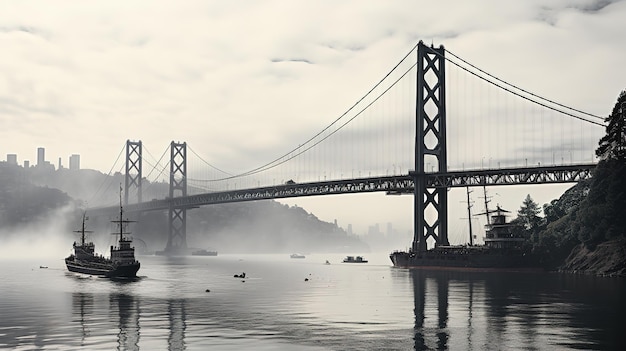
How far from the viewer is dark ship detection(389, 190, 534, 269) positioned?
116m

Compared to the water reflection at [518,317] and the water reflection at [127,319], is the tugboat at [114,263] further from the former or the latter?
the water reflection at [518,317]

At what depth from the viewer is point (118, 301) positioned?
6203 centimetres

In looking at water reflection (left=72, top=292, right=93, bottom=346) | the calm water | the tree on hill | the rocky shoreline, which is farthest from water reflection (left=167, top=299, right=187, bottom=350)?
the tree on hill

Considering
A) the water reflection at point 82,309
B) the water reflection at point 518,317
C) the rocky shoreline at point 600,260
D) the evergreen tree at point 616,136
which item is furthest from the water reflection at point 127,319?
the evergreen tree at point 616,136

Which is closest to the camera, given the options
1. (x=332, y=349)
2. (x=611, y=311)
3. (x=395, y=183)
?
(x=332, y=349)

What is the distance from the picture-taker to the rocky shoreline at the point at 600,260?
9781 cm

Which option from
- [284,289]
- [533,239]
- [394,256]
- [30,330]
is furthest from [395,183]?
[30,330]

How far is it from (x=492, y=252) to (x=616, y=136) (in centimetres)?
2649

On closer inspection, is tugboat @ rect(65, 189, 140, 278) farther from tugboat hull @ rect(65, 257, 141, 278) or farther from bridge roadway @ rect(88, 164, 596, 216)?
bridge roadway @ rect(88, 164, 596, 216)

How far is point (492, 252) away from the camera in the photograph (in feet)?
387

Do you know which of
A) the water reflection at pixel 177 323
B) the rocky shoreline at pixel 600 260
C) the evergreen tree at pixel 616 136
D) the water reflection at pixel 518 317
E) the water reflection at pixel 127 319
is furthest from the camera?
the evergreen tree at pixel 616 136

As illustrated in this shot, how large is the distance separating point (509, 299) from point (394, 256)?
7861 cm

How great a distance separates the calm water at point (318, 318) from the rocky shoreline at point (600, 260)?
22606 mm

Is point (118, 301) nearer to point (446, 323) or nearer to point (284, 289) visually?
point (284, 289)
